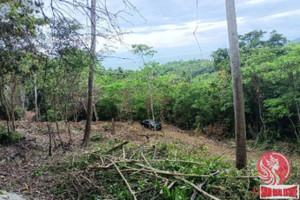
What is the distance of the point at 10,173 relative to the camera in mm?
4410

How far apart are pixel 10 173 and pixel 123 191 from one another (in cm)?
252

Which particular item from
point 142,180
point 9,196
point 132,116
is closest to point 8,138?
point 9,196

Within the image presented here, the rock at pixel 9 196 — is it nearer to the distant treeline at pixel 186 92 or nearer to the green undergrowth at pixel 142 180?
the green undergrowth at pixel 142 180

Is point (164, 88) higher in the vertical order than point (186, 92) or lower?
higher

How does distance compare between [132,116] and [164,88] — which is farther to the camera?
[132,116]
